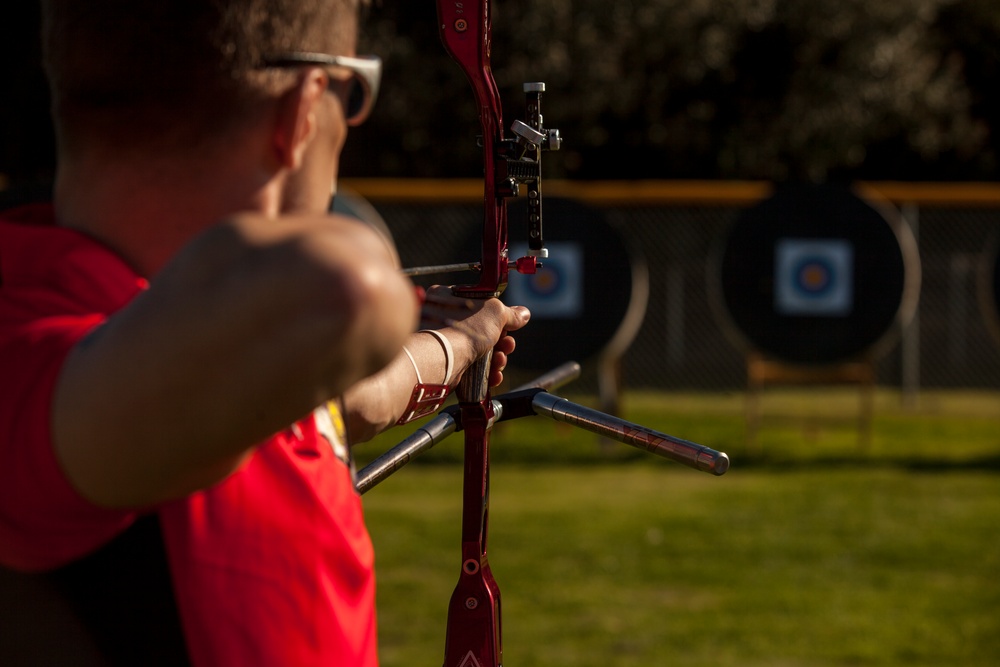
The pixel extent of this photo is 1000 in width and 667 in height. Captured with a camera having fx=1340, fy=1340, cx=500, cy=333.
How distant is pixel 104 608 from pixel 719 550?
474 centimetres

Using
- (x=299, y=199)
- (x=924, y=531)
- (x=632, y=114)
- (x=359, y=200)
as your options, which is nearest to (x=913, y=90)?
(x=632, y=114)

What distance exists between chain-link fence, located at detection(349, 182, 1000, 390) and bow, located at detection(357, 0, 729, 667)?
26.6 ft

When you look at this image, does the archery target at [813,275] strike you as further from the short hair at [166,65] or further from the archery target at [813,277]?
the short hair at [166,65]

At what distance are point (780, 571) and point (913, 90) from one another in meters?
11.5

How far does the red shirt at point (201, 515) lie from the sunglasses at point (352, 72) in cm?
20

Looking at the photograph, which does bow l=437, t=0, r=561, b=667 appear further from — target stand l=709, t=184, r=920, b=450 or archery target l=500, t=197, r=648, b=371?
target stand l=709, t=184, r=920, b=450

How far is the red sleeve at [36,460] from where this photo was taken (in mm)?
858

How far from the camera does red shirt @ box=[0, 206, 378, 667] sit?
34.5 inches

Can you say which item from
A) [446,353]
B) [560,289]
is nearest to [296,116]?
[446,353]

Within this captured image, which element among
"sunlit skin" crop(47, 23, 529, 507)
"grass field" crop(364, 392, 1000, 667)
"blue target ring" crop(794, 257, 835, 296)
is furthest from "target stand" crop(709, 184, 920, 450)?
"sunlit skin" crop(47, 23, 529, 507)

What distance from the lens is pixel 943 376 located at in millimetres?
10977

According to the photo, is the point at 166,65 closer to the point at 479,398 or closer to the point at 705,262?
the point at 479,398

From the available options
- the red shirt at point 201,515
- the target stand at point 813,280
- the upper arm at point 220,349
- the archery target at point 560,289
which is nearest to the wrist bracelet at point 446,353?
the red shirt at point 201,515

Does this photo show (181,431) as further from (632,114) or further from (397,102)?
(632,114)
